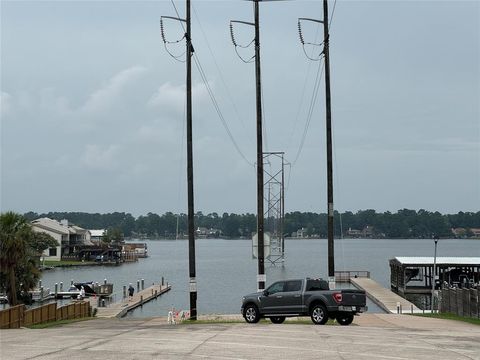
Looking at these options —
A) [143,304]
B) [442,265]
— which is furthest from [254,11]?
[442,265]

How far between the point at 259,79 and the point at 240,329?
42.4 ft

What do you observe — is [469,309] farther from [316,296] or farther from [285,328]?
[285,328]

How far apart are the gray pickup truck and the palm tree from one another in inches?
1032

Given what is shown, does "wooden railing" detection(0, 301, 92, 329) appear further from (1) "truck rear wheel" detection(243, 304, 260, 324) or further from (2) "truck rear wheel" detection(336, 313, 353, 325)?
(2) "truck rear wheel" detection(336, 313, 353, 325)

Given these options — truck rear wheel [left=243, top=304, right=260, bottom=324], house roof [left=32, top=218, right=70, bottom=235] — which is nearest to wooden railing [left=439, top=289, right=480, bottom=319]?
truck rear wheel [left=243, top=304, right=260, bottom=324]

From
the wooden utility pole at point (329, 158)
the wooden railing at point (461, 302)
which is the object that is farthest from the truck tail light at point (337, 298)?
the wooden railing at point (461, 302)

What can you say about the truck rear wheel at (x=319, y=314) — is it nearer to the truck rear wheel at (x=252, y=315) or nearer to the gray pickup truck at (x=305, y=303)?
the gray pickup truck at (x=305, y=303)

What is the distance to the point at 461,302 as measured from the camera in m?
37.7

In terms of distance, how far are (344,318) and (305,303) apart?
5.00 feet

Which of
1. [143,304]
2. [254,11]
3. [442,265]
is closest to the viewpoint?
[254,11]

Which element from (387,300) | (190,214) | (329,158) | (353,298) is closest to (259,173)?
(329,158)

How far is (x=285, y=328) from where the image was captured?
24.2 meters

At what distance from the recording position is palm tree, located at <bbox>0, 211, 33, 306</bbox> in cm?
5106

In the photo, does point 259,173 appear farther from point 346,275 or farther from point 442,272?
point 346,275
